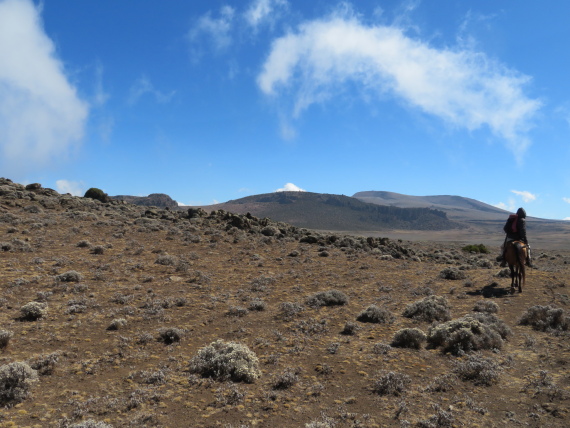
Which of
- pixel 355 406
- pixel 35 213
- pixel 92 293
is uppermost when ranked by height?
pixel 35 213

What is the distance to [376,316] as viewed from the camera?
1099 centimetres

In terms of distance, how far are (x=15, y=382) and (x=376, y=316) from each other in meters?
9.33

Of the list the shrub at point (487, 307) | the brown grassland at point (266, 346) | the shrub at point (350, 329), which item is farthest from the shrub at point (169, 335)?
the shrub at point (487, 307)

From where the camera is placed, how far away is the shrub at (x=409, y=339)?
Result: 8778 mm

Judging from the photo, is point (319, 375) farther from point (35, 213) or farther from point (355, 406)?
point (35, 213)

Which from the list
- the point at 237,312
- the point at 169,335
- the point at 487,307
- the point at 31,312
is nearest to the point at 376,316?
the point at 487,307

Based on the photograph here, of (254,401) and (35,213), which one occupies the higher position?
(35,213)

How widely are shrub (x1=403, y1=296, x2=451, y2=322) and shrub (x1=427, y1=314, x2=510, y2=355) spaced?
1526mm

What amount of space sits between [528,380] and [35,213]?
1315 inches

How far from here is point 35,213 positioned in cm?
2772

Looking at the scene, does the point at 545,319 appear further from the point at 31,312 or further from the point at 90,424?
the point at 31,312

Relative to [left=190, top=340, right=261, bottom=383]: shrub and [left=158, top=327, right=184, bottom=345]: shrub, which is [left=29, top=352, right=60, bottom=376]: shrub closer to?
[left=158, top=327, right=184, bottom=345]: shrub

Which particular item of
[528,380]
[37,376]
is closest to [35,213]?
[37,376]

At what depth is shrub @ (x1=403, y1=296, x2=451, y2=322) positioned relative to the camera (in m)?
11.0
